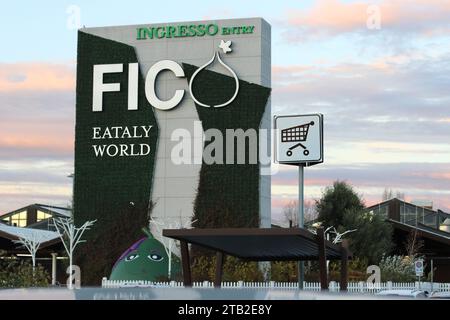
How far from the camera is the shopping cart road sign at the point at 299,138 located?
52.6 feet

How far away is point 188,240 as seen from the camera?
14.9 metres

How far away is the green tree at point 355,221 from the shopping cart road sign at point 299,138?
5047 cm

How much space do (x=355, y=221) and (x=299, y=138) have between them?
174ft

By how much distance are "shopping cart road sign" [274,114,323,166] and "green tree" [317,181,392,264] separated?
5047cm

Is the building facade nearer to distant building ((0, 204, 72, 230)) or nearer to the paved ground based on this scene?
distant building ((0, 204, 72, 230))

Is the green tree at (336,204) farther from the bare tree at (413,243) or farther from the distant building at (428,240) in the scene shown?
the bare tree at (413,243)

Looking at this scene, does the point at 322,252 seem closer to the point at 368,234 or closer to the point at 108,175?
the point at 108,175

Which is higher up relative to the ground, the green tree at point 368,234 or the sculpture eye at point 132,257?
the green tree at point 368,234

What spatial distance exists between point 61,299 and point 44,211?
342 ft

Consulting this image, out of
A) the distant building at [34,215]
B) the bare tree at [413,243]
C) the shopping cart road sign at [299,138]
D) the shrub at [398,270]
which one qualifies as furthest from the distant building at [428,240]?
the shopping cart road sign at [299,138]

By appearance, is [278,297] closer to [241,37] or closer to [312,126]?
[312,126]

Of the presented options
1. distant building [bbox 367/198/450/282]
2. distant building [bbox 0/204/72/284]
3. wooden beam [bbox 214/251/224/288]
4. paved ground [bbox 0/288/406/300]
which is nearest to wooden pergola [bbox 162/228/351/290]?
wooden beam [bbox 214/251/224/288]

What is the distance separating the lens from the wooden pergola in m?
13.4

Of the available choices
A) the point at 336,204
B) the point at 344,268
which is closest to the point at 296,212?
the point at 336,204
